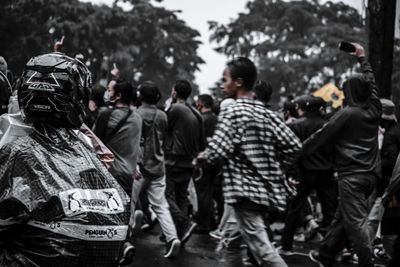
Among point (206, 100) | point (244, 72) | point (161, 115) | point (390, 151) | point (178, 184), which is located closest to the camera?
point (244, 72)

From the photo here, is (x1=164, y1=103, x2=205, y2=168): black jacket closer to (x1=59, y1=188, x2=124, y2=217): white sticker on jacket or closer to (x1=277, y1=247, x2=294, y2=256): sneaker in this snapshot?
(x1=277, y1=247, x2=294, y2=256): sneaker

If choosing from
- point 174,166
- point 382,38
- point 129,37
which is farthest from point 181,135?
point 129,37

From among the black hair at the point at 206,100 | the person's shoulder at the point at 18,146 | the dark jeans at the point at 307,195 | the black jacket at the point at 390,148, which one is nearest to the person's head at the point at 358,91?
the black jacket at the point at 390,148

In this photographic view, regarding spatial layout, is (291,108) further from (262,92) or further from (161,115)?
(161,115)

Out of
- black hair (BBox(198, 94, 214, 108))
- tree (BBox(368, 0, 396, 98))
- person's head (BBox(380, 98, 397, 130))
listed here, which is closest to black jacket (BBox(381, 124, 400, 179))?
person's head (BBox(380, 98, 397, 130))

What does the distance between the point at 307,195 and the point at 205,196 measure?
83.1 inches

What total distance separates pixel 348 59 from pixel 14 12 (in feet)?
77.6

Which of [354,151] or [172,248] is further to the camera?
[172,248]

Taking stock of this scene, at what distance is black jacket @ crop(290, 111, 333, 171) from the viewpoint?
7.86m

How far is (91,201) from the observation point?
2285mm

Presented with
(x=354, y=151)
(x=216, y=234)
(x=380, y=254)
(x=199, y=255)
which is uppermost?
(x=354, y=151)

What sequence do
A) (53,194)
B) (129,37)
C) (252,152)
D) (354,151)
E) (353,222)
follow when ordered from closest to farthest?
(53,194) → (252,152) → (353,222) → (354,151) → (129,37)

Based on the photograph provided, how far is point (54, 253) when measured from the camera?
2209 millimetres

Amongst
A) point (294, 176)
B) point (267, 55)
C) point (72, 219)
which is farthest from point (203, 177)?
point (267, 55)
